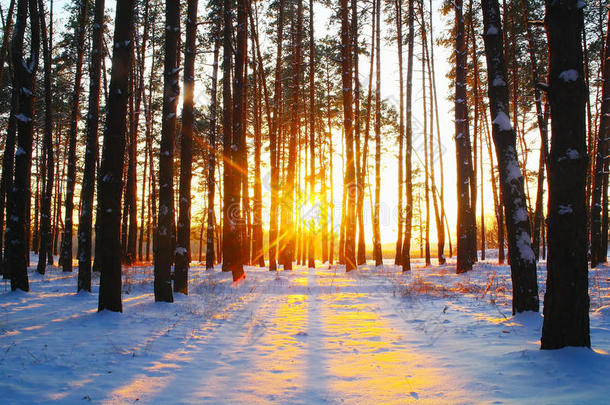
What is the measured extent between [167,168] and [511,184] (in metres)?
6.31

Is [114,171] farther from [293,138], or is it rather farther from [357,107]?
[357,107]

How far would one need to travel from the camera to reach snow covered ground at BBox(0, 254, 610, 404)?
299cm

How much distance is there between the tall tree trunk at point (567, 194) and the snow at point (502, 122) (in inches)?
68.9

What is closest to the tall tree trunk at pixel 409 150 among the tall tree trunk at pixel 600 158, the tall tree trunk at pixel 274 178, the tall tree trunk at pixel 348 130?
the tall tree trunk at pixel 348 130

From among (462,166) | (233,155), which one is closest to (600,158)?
(462,166)

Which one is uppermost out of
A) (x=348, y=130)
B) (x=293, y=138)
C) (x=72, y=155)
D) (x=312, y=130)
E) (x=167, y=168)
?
(x=312, y=130)

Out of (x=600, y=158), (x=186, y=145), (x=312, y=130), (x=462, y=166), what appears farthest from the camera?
(x=312, y=130)

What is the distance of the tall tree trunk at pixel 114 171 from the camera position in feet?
19.9

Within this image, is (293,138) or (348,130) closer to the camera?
(348,130)

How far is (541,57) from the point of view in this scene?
16.8m

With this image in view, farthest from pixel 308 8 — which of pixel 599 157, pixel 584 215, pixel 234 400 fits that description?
pixel 234 400

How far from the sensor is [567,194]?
3686 mm

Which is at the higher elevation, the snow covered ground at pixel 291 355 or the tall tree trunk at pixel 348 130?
the tall tree trunk at pixel 348 130

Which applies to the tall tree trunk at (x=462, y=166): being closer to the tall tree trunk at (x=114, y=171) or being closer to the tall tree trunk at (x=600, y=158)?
the tall tree trunk at (x=600, y=158)
